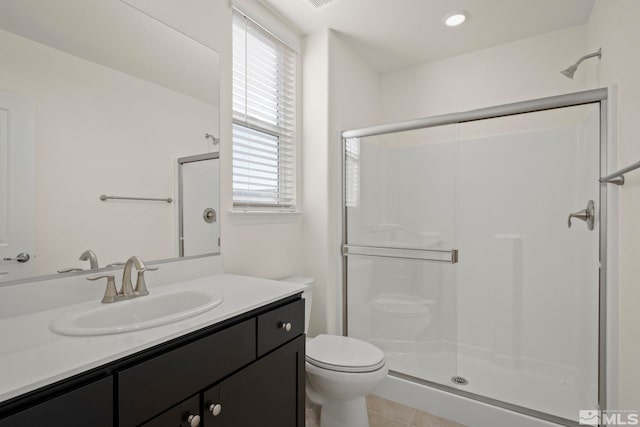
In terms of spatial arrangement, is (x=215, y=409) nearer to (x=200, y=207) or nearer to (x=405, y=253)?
(x=200, y=207)

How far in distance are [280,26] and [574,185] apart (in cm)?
203

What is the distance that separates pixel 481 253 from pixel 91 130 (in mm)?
2457

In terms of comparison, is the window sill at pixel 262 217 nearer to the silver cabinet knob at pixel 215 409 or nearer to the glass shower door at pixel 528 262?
the silver cabinet knob at pixel 215 409


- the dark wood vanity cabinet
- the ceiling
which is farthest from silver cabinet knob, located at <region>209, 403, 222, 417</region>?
the ceiling

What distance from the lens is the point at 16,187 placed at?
3.29 feet

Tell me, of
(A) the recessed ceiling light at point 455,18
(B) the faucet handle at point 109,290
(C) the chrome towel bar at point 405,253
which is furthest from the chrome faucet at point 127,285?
(A) the recessed ceiling light at point 455,18

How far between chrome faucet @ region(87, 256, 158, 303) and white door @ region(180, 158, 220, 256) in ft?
0.96

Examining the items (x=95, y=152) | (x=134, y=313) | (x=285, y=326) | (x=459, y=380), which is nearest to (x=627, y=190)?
(x=459, y=380)

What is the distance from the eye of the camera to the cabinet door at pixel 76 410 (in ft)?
1.91

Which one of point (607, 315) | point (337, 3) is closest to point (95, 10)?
point (337, 3)

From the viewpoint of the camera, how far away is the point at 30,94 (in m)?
1.02

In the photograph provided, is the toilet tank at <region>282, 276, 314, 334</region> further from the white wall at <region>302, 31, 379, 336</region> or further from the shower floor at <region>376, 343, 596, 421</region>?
the shower floor at <region>376, 343, 596, 421</region>

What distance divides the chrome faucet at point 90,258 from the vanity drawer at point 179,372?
58cm

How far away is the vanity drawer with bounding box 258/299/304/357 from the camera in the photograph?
113 cm
